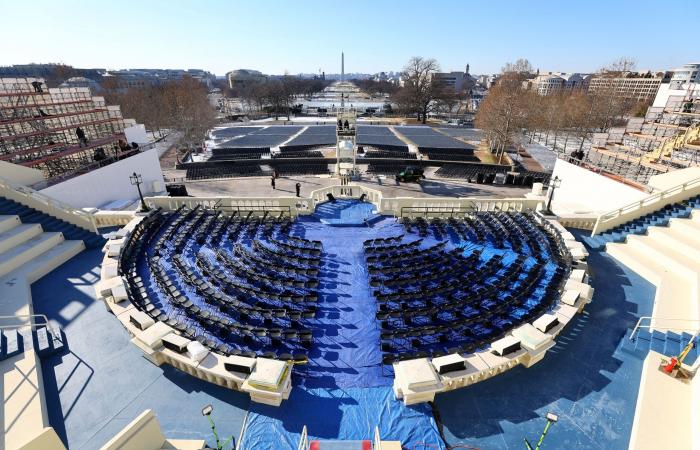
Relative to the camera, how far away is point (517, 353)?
36.2 ft

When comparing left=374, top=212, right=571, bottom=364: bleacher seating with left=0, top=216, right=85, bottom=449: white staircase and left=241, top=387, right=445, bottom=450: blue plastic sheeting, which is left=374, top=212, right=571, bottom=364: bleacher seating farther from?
left=0, top=216, right=85, bottom=449: white staircase

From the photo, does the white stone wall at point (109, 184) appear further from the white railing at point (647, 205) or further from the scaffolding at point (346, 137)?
the white railing at point (647, 205)

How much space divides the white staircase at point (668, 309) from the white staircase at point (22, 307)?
16.2 m

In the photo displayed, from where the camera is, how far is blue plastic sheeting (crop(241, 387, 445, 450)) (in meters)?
8.95

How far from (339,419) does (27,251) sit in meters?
19.3

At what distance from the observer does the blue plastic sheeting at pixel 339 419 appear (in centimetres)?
895

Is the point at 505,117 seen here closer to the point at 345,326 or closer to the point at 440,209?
the point at 440,209

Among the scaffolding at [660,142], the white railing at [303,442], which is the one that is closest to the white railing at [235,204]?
the white railing at [303,442]

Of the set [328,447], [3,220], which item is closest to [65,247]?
[3,220]

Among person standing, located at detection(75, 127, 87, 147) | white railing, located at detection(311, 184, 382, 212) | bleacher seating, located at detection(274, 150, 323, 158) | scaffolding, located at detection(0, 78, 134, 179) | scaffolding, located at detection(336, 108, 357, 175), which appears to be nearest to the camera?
white railing, located at detection(311, 184, 382, 212)

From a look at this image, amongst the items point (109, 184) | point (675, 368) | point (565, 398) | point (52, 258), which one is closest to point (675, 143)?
A: point (675, 368)

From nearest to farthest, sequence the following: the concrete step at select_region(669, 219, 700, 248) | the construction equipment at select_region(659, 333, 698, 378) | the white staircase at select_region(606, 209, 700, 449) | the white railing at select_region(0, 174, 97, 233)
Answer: the white staircase at select_region(606, 209, 700, 449)
the construction equipment at select_region(659, 333, 698, 378)
the concrete step at select_region(669, 219, 700, 248)
the white railing at select_region(0, 174, 97, 233)

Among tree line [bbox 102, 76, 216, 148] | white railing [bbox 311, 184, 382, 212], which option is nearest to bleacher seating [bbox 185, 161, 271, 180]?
tree line [bbox 102, 76, 216, 148]

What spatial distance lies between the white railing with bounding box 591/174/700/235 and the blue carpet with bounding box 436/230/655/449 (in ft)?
29.6
